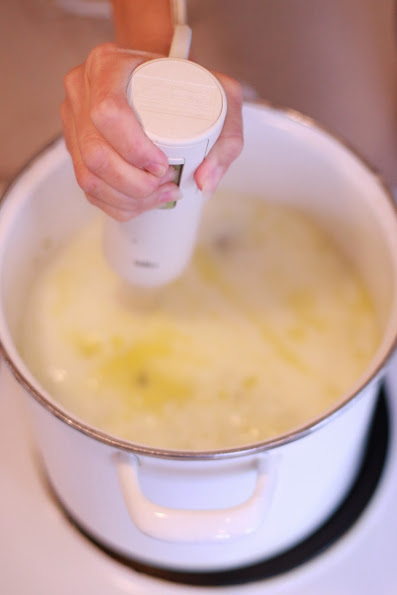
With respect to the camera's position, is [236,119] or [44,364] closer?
[236,119]

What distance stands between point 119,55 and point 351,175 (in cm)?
27

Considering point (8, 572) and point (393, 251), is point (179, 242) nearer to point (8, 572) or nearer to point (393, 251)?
point (393, 251)

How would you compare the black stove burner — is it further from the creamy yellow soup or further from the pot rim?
the pot rim

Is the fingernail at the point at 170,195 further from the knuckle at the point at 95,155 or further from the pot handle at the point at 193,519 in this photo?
the pot handle at the point at 193,519

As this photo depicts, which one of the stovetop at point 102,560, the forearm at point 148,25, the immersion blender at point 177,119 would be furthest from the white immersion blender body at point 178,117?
the stovetop at point 102,560

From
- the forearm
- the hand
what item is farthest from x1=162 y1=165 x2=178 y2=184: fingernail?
the forearm

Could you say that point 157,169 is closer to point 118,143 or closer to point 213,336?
point 118,143

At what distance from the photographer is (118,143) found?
389mm

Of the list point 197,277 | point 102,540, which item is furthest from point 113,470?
point 197,277

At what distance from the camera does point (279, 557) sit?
600mm

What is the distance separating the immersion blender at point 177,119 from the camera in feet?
1.29

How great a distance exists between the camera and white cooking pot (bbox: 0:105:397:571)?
0.44 m

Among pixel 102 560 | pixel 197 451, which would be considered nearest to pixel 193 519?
pixel 197 451

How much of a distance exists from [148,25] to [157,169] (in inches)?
7.6
